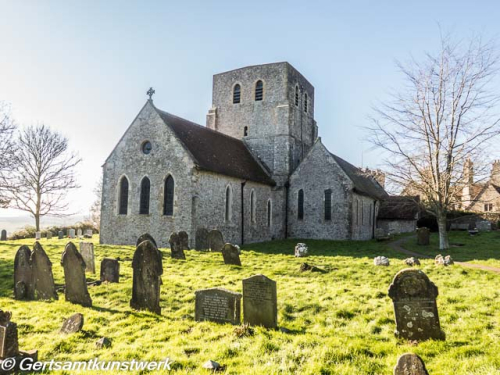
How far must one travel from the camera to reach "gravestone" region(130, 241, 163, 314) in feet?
25.2

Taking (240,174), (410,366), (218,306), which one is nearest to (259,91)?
(240,174)

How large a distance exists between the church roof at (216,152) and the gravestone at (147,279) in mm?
10466

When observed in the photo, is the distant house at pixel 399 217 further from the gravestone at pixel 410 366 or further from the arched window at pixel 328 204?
the gravestone at pixel 410 366

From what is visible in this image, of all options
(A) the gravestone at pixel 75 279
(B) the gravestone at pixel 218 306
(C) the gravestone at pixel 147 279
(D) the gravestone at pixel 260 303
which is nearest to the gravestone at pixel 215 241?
(A) the gravestone at pixel 75 279

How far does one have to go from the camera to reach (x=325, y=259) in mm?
14945

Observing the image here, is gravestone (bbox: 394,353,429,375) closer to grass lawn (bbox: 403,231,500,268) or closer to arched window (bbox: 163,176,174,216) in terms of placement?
grass lawn (bbox: 403,231,500,268)

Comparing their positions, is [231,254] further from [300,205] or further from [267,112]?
[267,112]

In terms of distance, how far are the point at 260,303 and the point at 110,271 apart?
5.27 meters

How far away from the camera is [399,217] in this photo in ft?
97.8

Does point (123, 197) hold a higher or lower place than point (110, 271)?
higher

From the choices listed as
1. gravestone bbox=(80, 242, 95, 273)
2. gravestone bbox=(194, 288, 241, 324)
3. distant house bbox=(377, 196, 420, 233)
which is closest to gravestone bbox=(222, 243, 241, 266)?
gravestone bbox=(80, 242, 95, 273)

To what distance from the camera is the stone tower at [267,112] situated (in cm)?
2622

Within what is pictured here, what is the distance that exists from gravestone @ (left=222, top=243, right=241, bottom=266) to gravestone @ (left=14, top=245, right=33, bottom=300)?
604 cm

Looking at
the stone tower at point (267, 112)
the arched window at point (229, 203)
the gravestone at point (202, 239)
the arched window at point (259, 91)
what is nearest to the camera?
the gravestone at point (202, 239)
